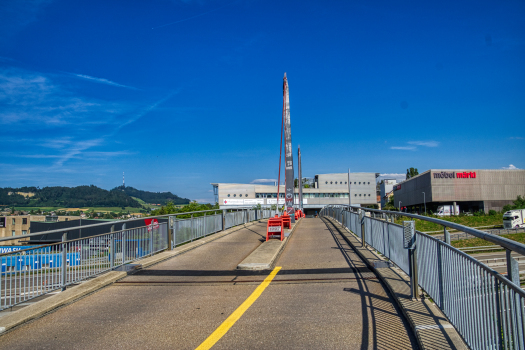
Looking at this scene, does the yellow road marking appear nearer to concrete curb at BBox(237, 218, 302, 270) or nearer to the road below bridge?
the road below bridge

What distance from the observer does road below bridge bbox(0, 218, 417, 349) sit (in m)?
5.05

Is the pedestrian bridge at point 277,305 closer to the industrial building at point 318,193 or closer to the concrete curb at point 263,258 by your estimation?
the concrete curb at point 263,258

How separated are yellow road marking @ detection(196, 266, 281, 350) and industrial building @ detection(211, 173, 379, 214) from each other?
115 meters

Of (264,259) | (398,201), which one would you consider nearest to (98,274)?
(264,259)

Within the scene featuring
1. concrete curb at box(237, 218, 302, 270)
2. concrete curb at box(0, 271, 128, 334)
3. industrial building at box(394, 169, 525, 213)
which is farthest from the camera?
industrial building at box(394, 169, 525, 213)

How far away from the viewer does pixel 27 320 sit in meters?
6.11

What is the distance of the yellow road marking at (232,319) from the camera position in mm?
5001

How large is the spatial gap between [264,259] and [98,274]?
14.9ft

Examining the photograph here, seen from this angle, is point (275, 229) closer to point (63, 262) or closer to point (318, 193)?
point (63, 262)

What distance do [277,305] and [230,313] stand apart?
35.3 inches

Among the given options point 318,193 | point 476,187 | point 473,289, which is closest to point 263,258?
point 473,289

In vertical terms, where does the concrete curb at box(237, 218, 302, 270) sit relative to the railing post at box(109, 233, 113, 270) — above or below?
below

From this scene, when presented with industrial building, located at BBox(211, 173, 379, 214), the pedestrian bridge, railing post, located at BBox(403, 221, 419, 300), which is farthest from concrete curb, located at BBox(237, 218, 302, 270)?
industrial building, located at BBox(211, 173, 379, 214)

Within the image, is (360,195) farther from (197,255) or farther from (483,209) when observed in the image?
(197,255)
